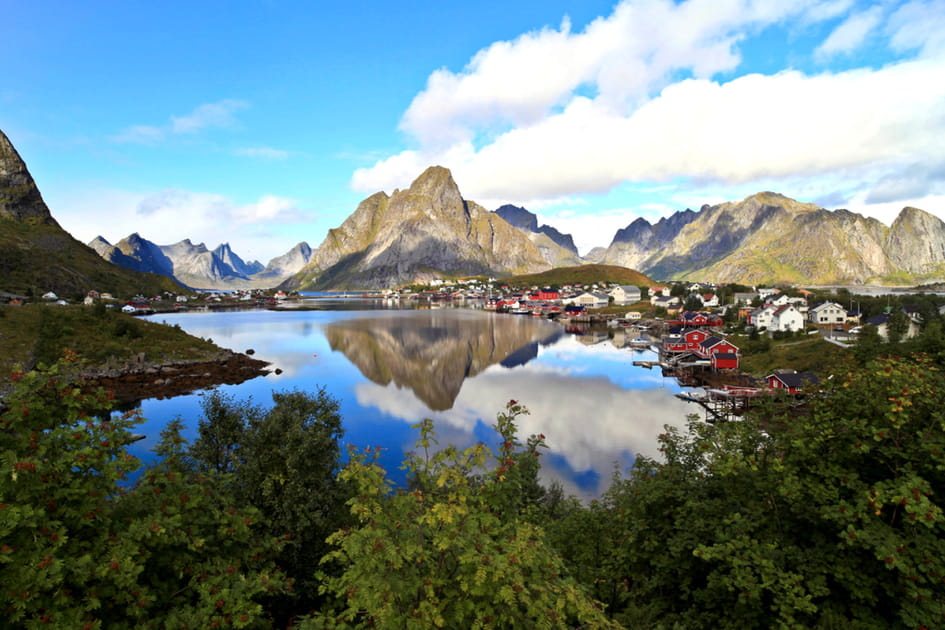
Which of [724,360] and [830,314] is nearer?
[724,360]

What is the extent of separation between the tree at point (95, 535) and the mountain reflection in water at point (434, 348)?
42.1m

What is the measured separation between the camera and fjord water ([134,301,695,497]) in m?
37.9

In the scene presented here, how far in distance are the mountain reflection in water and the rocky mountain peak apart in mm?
155882

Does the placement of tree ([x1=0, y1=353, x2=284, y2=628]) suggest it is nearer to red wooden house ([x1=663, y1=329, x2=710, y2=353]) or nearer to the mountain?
red wooden house ([x1=663, y1=329, x2=710, y2=353])

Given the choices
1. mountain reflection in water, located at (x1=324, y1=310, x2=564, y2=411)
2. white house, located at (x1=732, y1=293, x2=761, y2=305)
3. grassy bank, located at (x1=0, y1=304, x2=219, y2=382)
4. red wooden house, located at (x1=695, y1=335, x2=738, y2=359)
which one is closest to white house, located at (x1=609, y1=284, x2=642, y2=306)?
white house, located at (x1=732, y1=293, x2=761, y2=305)

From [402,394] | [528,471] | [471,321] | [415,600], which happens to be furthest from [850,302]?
[415,600]

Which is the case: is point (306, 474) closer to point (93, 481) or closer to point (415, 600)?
point (93, 481)


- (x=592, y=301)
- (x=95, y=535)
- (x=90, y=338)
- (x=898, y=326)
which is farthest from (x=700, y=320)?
(x=90, y=338)

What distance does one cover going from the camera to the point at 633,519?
10648mm

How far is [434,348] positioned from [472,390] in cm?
3298

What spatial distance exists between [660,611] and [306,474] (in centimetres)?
1407

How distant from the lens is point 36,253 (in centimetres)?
14975

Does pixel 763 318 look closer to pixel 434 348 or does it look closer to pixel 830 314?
pixel 830 314

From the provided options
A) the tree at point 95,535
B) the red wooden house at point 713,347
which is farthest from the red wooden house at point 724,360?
the tree at point 95,535
